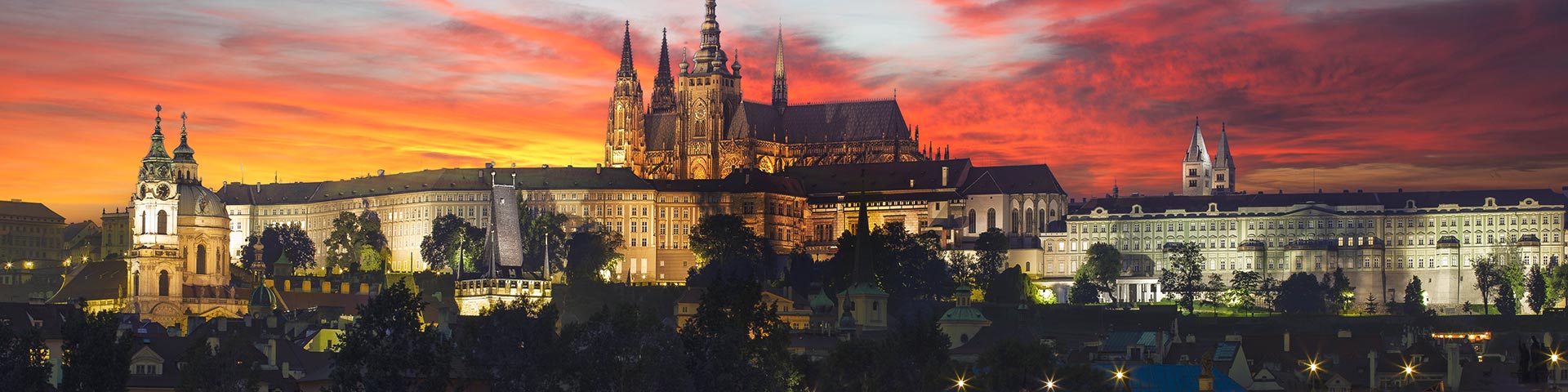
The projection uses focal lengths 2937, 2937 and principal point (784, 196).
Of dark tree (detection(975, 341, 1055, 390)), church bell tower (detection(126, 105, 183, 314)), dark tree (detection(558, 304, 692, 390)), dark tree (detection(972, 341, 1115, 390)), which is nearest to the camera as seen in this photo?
dark tree (detection(558, 304, 692, 390))

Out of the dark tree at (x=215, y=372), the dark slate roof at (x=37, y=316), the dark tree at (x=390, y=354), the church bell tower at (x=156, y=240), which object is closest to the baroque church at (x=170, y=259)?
the church bell tower at (x=156, y=240)

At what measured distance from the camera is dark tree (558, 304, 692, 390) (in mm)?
98125

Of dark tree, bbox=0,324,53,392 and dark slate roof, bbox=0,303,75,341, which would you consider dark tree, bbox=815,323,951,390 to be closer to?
dark tree, bbox=0,324,53,392

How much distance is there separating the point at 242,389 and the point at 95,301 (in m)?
74.9

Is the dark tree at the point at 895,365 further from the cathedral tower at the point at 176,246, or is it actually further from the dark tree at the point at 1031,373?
the cathedral tower at the point at 176,246

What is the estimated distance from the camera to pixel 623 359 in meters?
102

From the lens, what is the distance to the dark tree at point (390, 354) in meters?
86.4

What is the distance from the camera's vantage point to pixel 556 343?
101938 mm

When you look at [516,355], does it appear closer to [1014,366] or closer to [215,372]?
[215,372]

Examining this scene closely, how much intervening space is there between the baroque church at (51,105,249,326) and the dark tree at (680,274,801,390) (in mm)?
71402

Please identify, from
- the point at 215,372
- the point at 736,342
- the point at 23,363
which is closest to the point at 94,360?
the point at 23,363

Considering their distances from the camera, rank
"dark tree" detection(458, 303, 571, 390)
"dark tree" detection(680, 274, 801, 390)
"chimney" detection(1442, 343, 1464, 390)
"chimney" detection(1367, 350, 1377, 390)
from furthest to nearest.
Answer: "chimney" detection(1367, 350, 1377, 390) < "chimney" detection(1442, 343, 1464, 390) < "dark tree" detection(680, 274, 801, 390) < "dark tree" detection(458, 303, 571, 390)

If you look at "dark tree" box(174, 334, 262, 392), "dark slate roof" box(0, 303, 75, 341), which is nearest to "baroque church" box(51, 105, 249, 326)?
"dark slate roof" box(0, 303, 75, 341)

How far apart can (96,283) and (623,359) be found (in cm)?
8921
